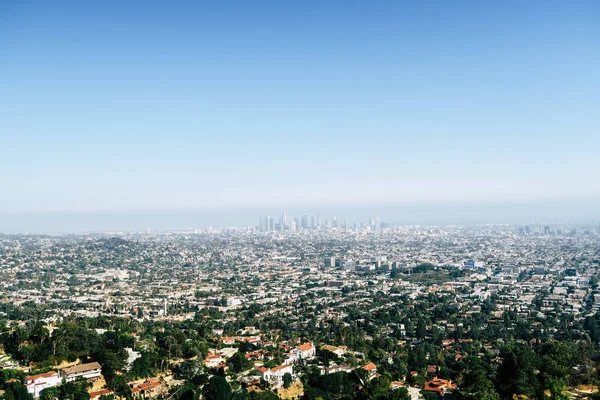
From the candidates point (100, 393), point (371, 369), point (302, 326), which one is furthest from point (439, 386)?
point (302, 326)

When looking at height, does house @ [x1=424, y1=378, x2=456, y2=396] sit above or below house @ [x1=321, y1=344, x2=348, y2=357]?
above

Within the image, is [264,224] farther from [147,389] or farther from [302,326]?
[147,389]

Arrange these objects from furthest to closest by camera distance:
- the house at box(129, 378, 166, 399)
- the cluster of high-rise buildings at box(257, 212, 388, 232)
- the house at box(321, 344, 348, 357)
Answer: the cluster of high-rise buildings at box(257, 212, 388, 232), the house at box(321, 344, 348, 357), the house at box(129, 378, 166, 399)

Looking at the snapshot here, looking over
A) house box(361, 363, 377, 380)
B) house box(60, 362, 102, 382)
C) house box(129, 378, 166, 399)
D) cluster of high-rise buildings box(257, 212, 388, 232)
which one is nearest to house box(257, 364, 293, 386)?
house box(361, 363, 377, 380)

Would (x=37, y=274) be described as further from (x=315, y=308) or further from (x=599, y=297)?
(x=599, y=297)

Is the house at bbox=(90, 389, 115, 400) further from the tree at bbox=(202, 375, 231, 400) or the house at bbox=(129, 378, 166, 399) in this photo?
the tree at bbox=(202, 375, 231, 400)

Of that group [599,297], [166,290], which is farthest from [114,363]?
[599,297]
